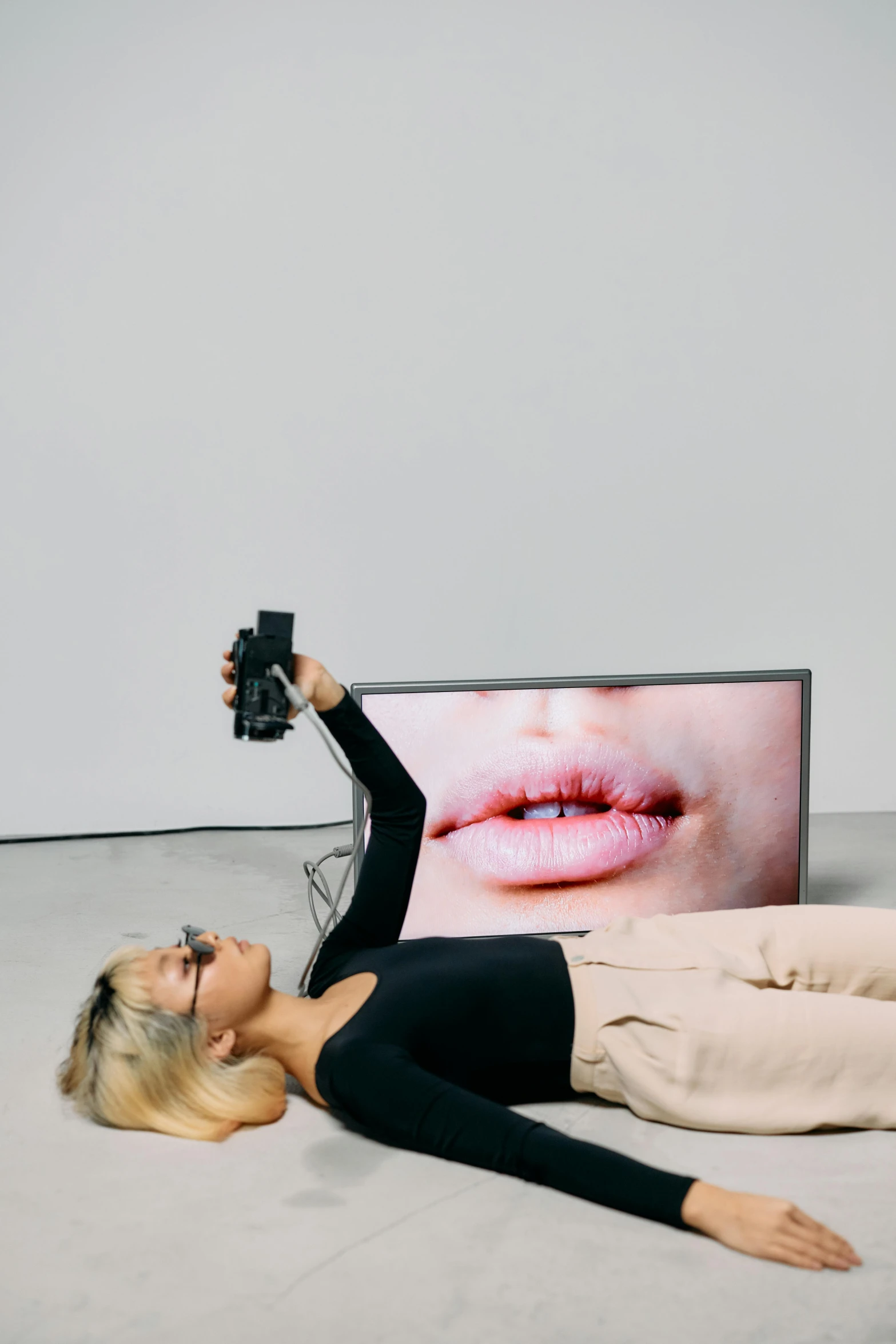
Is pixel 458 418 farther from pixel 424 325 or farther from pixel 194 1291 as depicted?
pixel 194 1291

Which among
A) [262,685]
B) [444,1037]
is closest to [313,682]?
[262,685]

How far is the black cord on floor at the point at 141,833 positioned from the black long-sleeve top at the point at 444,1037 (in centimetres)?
180

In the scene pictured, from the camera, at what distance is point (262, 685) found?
1.68 meters

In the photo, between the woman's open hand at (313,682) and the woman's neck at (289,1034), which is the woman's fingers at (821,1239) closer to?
the woman's neck at (289,1034)

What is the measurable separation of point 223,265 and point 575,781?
6.49 ft

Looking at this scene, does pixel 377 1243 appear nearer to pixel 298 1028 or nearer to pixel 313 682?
pixel 298 1028

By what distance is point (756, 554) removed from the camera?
144 inches

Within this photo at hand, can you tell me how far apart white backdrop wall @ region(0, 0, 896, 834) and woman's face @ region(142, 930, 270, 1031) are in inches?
77.4

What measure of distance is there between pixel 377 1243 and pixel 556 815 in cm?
111

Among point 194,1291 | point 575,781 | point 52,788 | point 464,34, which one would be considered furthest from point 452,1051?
point 464,34

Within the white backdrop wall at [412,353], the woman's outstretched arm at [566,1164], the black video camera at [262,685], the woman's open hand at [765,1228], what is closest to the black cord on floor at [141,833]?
the white backdrop wall at [412,353]

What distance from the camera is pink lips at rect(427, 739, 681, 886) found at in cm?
232

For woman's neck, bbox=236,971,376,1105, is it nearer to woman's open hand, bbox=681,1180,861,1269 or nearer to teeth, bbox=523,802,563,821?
woman's open hand, bbox=681,1180,861,1269

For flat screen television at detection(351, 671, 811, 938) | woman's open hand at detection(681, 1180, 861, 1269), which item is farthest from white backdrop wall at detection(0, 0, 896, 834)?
woman's open hand at detection(681, 1180, 861, 1269)
